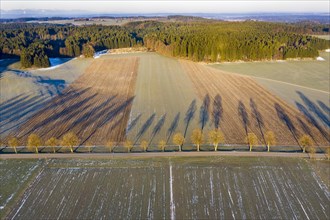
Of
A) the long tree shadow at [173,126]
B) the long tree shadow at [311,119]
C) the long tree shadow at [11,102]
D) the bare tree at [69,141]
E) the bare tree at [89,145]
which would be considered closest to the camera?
the bare tree at [69,141]

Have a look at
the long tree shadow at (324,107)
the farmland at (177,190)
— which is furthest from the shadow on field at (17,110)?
the long tree shadow at (324,107)

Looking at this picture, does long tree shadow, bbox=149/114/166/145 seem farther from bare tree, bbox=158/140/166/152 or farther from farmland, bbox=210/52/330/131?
farmland, bbox=210/52/330/131

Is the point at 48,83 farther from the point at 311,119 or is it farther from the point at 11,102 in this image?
the point at 311,119

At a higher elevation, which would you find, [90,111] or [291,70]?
[291,70]

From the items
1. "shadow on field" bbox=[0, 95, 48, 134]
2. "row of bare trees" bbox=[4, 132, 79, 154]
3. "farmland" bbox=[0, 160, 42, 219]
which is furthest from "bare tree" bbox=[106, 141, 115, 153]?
"shadow on field" bbox=[0, 95, 48, 134]

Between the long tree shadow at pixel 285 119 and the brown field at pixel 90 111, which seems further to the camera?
the brown field at pixel 90 111

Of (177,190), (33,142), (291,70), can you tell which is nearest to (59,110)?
(33,142)

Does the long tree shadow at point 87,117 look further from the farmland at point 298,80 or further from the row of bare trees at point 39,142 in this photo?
the farmland at point 298,80

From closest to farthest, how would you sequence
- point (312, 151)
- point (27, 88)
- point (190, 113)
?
1. point (312, 151)
2. point (190, 113)
3. point (27, 88)
